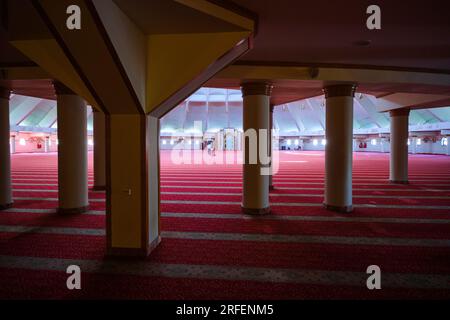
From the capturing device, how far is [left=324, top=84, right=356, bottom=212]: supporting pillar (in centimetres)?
640

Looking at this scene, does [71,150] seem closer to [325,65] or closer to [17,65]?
[17,65]

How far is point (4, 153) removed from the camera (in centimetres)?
662

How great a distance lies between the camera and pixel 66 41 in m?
2.92

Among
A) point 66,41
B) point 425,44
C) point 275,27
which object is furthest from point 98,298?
point 425,44

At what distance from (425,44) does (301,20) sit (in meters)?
2.51

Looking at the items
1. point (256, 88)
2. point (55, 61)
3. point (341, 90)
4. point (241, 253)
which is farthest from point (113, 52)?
point (341, 90)

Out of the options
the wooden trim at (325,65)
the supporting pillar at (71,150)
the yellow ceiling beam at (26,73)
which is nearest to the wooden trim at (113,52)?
the wooden trim at (325,65)

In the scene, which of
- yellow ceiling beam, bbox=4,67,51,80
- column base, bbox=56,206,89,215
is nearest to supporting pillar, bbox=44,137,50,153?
yellow ceiling beam, bbox=4,67,51,80

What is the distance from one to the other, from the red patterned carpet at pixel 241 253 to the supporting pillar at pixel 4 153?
317 millimetres

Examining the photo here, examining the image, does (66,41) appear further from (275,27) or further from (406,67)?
(406,67)

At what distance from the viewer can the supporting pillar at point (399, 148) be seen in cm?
1051

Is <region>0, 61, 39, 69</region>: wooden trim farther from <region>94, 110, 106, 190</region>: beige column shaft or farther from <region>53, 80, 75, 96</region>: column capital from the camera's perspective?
<region>94, 110, 106, 190</region>: beige column shaft

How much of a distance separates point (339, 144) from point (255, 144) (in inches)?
78.0

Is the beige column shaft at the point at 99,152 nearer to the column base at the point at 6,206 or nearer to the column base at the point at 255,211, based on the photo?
the column base at the point at 6,206
